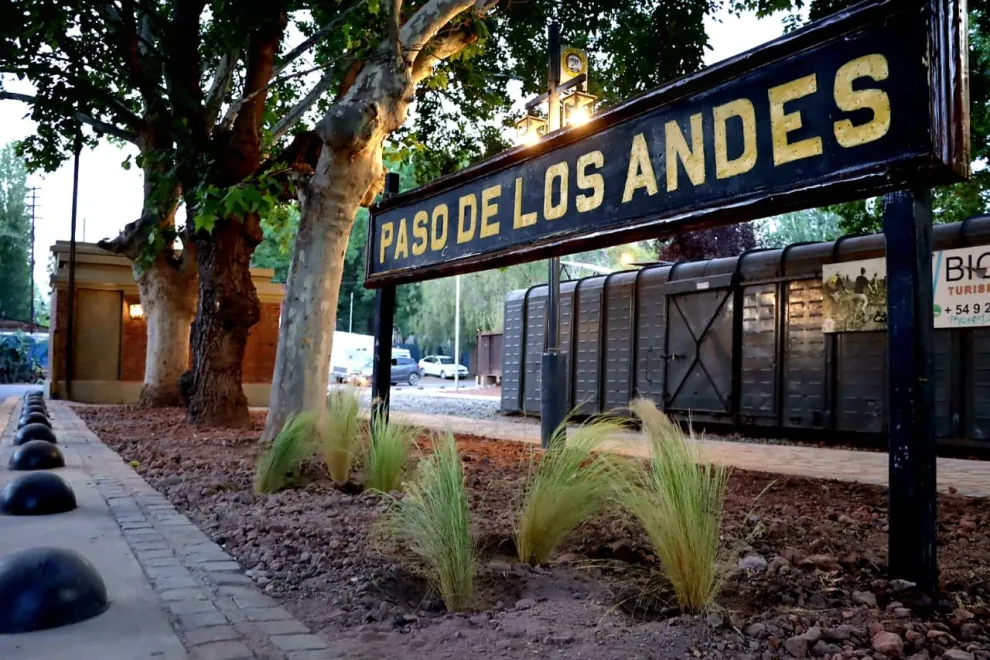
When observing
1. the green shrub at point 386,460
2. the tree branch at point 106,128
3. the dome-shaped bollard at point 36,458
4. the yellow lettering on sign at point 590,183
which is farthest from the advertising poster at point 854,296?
the tree branch at point 106,128

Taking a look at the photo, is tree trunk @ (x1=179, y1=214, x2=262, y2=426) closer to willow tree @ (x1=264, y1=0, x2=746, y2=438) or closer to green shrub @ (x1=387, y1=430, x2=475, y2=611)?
willow tree @ (x1=264, y1=0, x2=746, y2=438)

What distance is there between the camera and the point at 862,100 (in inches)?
113

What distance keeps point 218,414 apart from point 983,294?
10.0 m

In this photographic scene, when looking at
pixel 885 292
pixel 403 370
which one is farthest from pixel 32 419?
pixel 403 370

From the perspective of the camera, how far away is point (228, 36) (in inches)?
336

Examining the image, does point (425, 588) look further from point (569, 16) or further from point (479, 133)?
point (479, 133)

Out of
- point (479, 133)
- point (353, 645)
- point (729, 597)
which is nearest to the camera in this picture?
point (353, 645)

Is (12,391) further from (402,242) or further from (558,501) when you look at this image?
(558,501)

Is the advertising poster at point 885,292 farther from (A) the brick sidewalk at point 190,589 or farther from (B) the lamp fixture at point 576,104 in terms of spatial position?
(A) the brick sidewalk at point 190,589

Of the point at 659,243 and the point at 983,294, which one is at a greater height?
the point at 659,243

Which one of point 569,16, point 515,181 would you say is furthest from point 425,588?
point 569,16

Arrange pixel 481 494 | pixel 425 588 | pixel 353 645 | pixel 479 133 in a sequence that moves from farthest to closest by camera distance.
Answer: pixel 479 133, pixel 481 494, pixel 425 588, pixel 353 645

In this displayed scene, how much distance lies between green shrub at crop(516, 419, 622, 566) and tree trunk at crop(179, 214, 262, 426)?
7946 mm

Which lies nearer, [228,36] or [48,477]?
[48,477]
